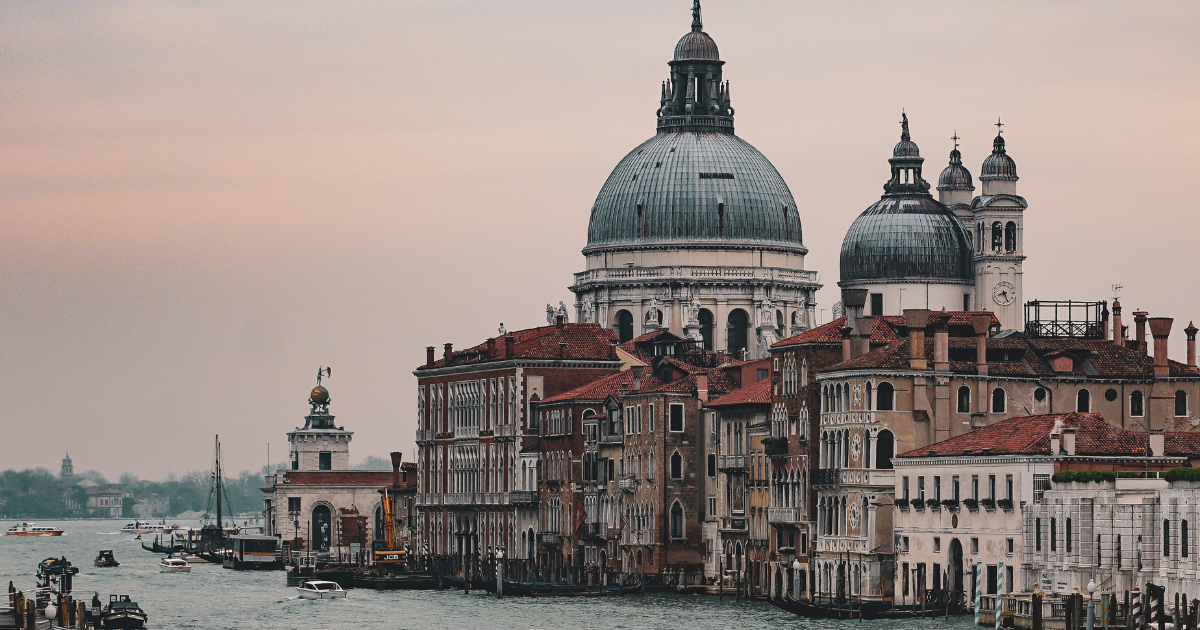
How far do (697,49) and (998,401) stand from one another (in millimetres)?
49569

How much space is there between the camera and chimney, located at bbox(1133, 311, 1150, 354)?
87562 mm

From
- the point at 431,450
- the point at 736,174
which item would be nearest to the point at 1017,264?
the point at 736,174

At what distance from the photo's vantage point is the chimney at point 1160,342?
8556 centimetres

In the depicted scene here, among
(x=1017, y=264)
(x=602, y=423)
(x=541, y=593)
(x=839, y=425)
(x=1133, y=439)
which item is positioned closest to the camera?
(x=1133, y=439)

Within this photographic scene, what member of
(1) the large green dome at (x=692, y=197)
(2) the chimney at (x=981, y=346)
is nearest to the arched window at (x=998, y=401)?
(2) the chimney at (x=981, y=346)

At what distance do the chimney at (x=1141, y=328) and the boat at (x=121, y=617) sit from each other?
3044cm

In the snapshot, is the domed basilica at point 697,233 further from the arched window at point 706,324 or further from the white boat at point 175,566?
the white boat at point 175,566

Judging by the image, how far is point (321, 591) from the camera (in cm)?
10306

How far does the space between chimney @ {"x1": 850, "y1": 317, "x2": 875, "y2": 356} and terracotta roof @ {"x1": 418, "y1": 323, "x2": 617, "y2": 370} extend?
27171mm

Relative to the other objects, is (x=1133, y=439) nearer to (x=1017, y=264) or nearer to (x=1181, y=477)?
(x=1181, y=477)

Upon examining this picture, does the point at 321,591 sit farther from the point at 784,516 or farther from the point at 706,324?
the point at 706,324

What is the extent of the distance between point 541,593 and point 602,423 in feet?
29.7

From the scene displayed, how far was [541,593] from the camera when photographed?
96.1 metres

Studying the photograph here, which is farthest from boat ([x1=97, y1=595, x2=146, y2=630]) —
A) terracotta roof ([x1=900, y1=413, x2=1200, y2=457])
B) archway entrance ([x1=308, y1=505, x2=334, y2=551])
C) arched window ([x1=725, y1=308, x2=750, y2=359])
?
archway entrance ([x1=308, y1=505, x2=334, y2=551])
